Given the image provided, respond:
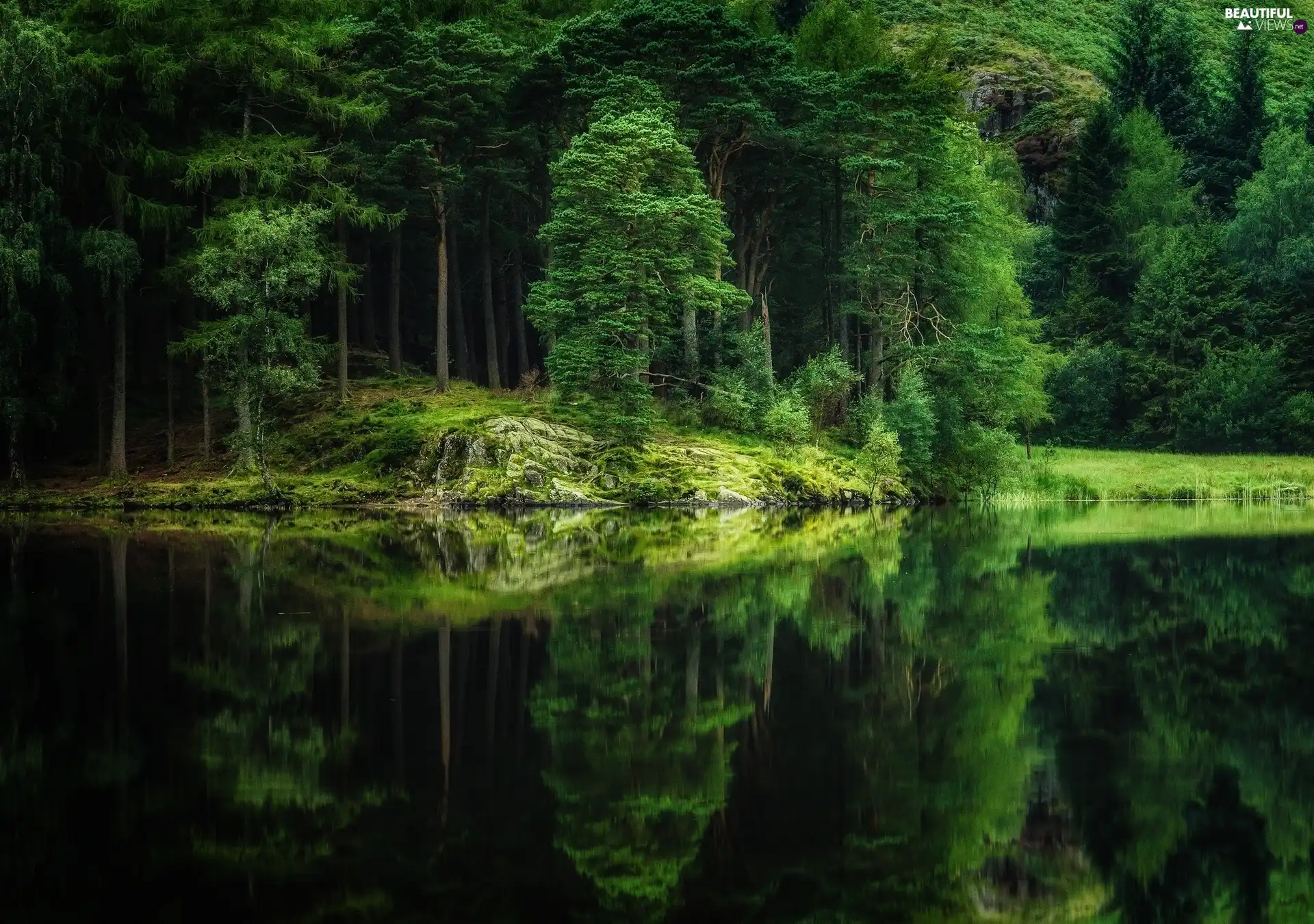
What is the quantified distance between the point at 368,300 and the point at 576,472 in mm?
16499

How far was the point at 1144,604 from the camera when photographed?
1661cm

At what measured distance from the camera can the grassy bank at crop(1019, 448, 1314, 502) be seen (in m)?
50.7

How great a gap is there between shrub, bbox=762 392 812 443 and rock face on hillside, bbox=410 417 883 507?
1842 mm

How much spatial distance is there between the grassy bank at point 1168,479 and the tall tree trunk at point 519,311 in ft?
63.0

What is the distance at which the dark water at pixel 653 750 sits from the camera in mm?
6152

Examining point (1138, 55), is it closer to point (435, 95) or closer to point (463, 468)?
point (435, 95)

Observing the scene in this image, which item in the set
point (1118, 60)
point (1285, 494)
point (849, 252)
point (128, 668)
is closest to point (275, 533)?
point (128, 668)

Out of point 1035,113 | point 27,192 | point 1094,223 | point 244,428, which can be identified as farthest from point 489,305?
point 1035,113

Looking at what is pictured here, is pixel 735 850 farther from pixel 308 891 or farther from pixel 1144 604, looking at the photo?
pixel 1144 604

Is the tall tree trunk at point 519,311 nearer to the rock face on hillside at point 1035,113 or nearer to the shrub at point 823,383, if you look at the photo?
the shrub at point 823,383

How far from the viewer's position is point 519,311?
55281 mm

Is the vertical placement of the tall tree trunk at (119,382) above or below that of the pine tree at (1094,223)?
below

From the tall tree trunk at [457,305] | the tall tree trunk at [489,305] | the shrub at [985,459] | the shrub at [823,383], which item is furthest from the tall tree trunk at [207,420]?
the shrub at [985,459]

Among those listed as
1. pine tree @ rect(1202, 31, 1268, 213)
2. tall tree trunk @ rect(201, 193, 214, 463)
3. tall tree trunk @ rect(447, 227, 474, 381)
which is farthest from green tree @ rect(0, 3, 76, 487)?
pine tree @ rect(1202, 31, 1268, 213)
